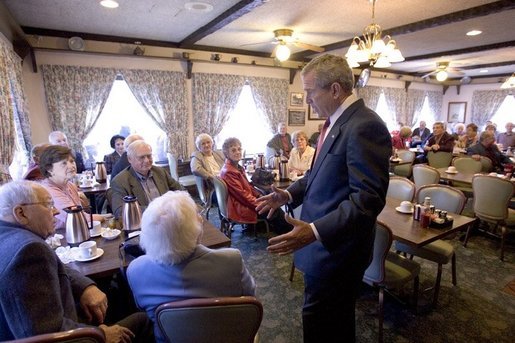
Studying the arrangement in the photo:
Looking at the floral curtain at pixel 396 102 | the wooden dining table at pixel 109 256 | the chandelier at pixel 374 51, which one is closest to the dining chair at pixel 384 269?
the wooden dining table at pixel 109 256

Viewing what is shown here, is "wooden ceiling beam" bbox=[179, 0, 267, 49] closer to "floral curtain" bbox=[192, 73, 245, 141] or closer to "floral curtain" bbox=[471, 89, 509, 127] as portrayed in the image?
"floral curtain" bbox=[192, 73, 245, 141]

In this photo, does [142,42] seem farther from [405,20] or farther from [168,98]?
[405,20]

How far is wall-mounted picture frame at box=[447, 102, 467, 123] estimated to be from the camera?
10227 mm

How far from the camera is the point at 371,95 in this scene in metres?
8.22

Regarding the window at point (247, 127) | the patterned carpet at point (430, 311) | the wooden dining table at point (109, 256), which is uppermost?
the window at point (247, 127)

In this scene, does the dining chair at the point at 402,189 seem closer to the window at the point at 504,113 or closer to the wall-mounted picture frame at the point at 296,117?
the wall-mounted picture frame at the point at 296,117

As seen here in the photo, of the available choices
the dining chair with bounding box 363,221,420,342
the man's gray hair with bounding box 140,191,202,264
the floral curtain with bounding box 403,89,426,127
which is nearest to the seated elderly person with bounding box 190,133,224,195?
the dining chair with bounding box 363,221,420,342

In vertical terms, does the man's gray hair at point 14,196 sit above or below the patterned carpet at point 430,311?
above

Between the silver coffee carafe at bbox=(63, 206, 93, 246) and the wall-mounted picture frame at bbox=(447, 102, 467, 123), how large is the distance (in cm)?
1221

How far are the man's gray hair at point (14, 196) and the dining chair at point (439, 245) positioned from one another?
7.20ft

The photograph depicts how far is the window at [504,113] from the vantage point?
948cm

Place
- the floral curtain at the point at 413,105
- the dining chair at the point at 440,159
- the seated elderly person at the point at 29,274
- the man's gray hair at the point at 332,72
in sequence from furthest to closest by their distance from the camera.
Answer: the floral curtain at the point at 413,105 → the dining chair at the point at 440,159 → the man's gray hair at the point at 332,72 → the seated elderly person at the point at 29,274

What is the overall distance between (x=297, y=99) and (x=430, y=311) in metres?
5.42

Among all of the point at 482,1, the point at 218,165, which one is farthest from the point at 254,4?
the point at 482,1
